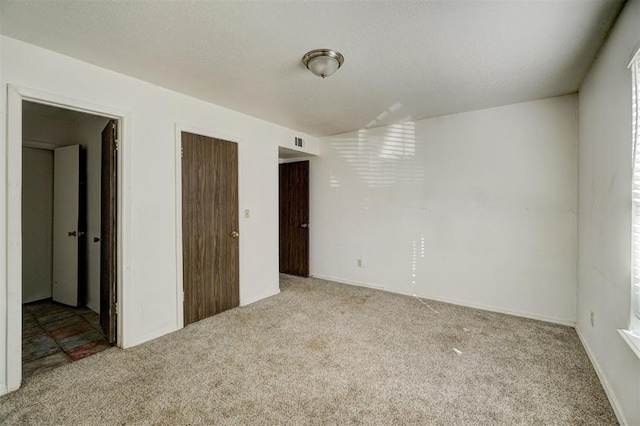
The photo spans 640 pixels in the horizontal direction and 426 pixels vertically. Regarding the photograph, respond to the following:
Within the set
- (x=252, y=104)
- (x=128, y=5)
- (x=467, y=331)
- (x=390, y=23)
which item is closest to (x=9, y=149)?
(x=128, y=5)

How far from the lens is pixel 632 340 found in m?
1.58

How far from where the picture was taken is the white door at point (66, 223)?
363cm

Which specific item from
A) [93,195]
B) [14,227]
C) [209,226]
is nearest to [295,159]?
[209,226]

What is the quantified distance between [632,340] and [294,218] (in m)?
4.32

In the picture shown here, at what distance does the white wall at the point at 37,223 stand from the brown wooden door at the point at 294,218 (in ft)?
10.8

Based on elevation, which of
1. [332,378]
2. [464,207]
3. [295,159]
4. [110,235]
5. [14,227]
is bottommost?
[332,378]

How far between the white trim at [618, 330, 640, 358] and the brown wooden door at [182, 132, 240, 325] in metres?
3.37

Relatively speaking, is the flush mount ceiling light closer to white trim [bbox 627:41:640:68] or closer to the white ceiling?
the white ceiling

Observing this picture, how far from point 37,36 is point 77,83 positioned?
1.22 feet

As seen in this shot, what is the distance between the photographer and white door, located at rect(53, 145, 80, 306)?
3.63m

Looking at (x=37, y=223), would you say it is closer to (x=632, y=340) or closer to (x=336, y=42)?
(x=336, y=42)

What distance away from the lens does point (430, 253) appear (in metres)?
3.99

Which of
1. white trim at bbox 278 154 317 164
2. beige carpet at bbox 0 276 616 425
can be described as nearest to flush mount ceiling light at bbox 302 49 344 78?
beige carpet at bbox 0 276 616 425

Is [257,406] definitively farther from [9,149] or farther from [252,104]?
[252,104]
